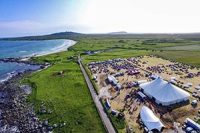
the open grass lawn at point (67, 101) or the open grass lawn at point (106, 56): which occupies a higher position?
the open grass lawn at point (67, 101)

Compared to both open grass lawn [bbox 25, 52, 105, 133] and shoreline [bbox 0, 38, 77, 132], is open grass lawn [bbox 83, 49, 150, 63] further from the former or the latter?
shoreline [bbox 0, 38, 77, 132]

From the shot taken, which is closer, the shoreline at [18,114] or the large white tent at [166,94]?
the shoreline at [18,114]

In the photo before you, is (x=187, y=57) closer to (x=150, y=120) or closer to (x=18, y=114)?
(x=150, y=120)

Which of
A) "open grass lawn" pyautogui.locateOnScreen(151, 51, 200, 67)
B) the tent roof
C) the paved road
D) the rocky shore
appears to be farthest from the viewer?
"open grass lawn" pyautogui.locateOnScreen(151, 51, 200, 67)

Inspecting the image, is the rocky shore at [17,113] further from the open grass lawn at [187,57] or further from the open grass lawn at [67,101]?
the open grass lawn at [187,57]

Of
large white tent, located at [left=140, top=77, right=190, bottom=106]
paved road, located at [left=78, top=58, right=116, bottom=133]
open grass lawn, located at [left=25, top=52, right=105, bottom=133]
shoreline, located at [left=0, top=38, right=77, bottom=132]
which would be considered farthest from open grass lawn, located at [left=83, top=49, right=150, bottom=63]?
large white tent, located at [left=140, top=77, right=190, bottom=106]

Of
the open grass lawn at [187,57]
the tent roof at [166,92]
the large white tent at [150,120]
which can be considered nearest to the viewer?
the large white tent at [150,120]


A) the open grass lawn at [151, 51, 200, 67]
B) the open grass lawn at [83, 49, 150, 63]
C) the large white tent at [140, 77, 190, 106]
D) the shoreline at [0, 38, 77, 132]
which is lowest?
the open grass lawn at [83, 49, 150, 63]

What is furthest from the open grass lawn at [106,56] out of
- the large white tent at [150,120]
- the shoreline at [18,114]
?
the large white tent at [150,120]
